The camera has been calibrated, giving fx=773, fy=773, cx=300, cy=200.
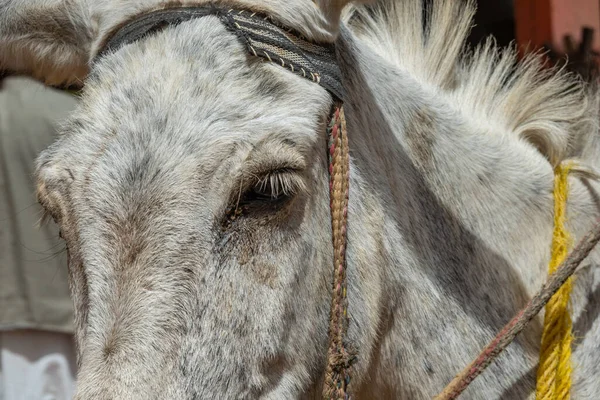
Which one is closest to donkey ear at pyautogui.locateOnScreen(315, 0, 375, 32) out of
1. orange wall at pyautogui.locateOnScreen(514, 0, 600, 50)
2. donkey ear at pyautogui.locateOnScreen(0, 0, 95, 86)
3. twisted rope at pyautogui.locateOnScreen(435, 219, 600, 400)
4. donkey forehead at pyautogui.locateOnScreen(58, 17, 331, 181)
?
donkey forehead at pyautogui.locateOnScreen(58, 17, 331, 181)

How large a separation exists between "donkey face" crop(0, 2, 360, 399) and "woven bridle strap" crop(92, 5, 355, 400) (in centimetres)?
3

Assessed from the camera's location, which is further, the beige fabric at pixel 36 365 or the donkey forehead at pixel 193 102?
the beige fabric at pixel 36 365

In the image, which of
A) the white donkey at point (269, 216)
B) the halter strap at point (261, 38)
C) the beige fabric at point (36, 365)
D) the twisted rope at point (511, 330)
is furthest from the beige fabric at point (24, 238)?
the twisted rope at point (511, 330)

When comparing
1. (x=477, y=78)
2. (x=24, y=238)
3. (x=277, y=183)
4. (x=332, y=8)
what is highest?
(x=332, y=8)

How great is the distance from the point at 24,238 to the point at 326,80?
8.51 ft

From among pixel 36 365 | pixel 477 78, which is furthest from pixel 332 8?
pixel 36 365

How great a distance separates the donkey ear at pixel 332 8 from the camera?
1.95 meters

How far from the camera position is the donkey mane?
2.57 metres

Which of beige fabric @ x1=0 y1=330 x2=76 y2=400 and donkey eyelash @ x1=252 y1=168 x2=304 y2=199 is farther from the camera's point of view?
beige fabric @ x1=0 y1=330 x2=76 y2=400

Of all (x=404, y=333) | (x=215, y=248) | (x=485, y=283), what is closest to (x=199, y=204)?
(x=215, y=248)

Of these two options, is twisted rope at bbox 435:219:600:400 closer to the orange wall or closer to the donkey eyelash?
the donkey eyelash

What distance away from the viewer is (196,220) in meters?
1.67

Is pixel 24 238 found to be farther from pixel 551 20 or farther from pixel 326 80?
pixel 551 20

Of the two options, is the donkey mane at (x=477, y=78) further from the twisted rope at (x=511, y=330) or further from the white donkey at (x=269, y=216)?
the twisted rope at (x=511, y=330)
